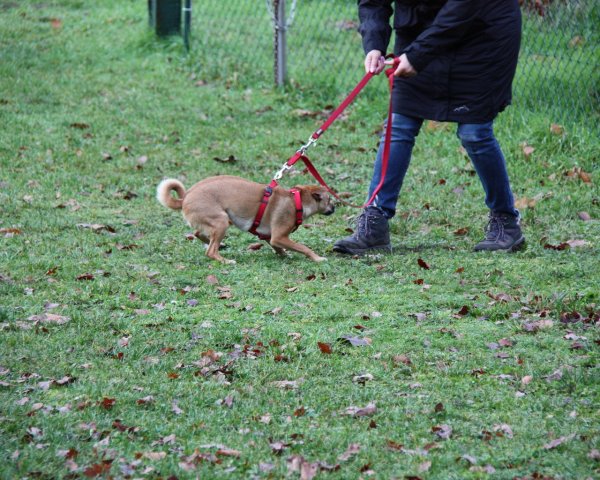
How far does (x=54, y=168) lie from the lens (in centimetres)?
858

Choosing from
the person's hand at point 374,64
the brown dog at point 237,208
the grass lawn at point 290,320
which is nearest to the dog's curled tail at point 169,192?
the brown dog at point 237,208

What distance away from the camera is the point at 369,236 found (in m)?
6.34

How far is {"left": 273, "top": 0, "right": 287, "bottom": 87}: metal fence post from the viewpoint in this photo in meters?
10.8

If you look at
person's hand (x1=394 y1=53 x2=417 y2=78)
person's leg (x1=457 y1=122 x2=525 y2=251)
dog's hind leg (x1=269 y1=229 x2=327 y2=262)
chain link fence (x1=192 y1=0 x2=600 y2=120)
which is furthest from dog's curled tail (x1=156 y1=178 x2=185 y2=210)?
chain link fence (x1=192 y1=0 x2=600 y2=120)

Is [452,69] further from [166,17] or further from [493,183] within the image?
[166,17]

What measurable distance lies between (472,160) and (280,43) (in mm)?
5227

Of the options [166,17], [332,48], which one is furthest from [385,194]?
[166,17]

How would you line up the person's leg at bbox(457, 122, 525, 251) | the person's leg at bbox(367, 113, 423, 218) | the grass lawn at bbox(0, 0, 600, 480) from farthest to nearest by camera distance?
1. the person's leg at bbox(367, 113, 423, 218)
2. the person's leg at bbox(457, 122, 525, 251)
3. the grass lawn at bbox(0, 0, 600, 480)

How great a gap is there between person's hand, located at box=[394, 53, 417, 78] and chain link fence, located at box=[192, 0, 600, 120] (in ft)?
11.8

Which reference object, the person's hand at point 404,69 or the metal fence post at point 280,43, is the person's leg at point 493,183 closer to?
the person's hand at point 404,69

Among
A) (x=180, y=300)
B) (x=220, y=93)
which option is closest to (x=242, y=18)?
(x=220, y=93)

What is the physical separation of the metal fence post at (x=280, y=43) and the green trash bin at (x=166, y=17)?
2.67 m

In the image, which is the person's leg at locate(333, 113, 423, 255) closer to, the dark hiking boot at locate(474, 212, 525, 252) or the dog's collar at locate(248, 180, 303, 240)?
the dog's collar at locate(248, 180, 303, 240)

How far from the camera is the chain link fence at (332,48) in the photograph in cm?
888
